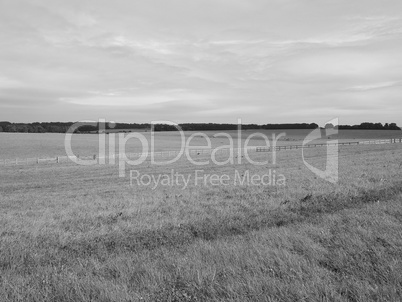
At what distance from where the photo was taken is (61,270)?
4.93 m

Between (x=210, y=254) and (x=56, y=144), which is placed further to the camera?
(x=56, y=144)

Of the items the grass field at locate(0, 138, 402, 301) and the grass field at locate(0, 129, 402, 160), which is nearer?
the grass field at locate(0, 138, 402, 301)

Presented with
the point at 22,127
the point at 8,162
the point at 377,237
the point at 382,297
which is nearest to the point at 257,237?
the point at 377,237

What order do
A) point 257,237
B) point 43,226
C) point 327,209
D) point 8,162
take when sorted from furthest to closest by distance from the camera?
point 8,162 < point 327,209 < point 43,226 < point 257,237

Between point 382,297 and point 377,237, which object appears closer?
point 382,297

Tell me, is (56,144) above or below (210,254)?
above

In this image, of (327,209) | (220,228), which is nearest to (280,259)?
(220,228)

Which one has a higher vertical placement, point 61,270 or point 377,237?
point 377,237

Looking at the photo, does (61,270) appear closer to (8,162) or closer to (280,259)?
(280,259)

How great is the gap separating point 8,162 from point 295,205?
154 ft

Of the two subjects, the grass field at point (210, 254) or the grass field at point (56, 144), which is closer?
the grass field at point (210, 254)

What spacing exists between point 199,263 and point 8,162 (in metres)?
49.0

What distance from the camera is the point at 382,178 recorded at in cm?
1345

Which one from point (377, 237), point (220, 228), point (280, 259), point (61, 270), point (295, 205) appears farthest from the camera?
point (295, 205)
